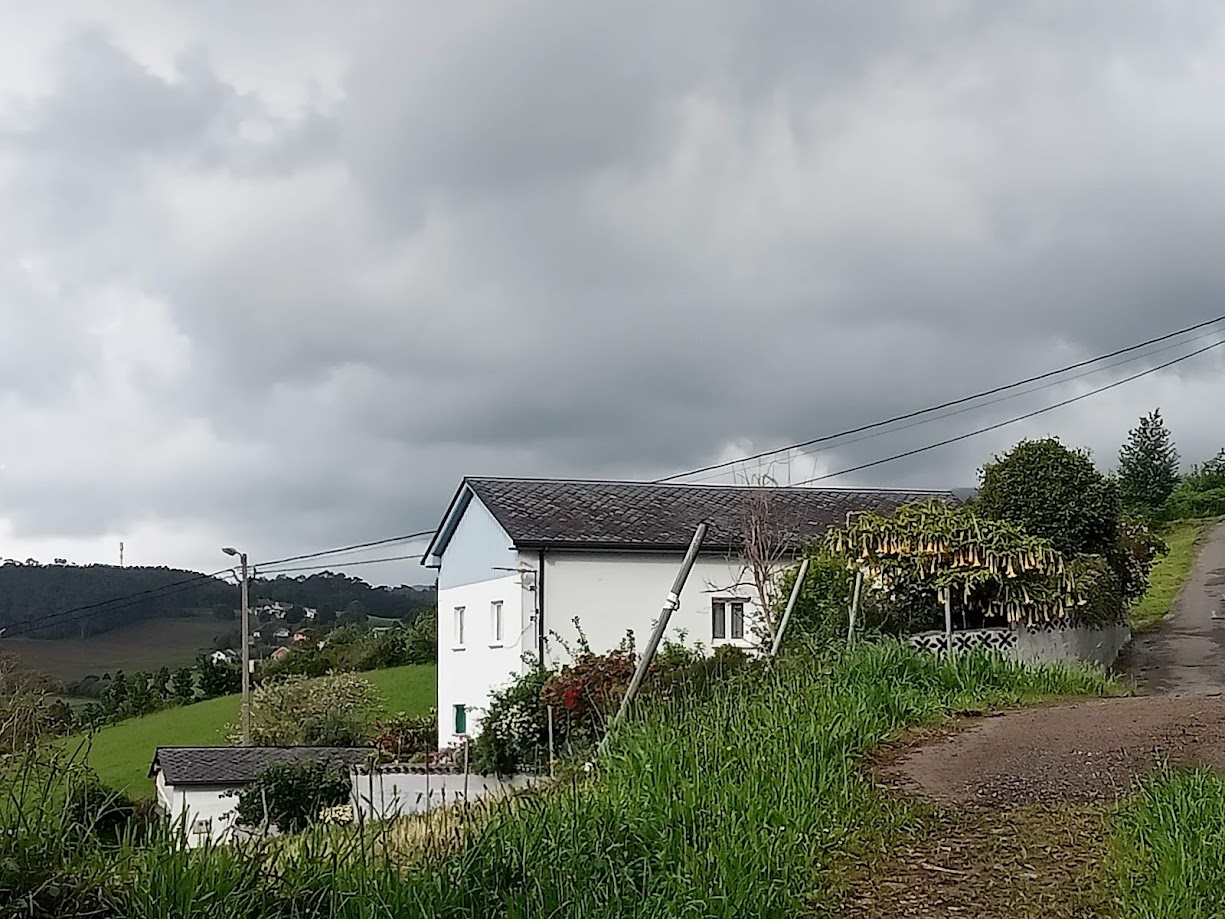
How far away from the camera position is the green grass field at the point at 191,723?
41.5 m

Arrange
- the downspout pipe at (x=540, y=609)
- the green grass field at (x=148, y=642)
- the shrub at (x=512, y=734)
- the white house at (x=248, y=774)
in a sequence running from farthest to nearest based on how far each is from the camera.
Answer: the green grass field at (x=148, y=642), the downspout pipe at (x=540, y=609), the shrub at (x=512, y=734), the white house at (x=248, y=774)

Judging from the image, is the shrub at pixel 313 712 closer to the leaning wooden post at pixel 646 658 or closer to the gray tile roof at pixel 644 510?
the gray tile roof at pixel 644 510

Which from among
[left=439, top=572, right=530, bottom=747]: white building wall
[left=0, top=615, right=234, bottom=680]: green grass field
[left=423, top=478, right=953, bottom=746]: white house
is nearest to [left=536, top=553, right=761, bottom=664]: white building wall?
[left=423, top=478, right=953, bottom=746]: white house

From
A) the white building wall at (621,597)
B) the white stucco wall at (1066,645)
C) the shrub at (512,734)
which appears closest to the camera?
the white stucco wall at (1066,645)

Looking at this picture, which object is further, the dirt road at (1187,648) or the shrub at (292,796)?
the dirt road at (1187,648)

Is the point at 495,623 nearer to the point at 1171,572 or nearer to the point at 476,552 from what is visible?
the point at 476,552

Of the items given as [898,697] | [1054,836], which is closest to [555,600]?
[898,697]

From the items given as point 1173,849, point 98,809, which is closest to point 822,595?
point 1173,849

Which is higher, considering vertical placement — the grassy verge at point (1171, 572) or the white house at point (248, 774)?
the grassy verge at point (1171, 572)

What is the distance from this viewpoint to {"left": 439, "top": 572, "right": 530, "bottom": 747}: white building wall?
26.5 metres

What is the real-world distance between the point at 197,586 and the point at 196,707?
7585mm

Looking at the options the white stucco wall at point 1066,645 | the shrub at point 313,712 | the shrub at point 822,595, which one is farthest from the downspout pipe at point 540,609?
the shrub at point 313,712

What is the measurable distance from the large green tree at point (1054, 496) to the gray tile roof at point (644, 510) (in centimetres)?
457

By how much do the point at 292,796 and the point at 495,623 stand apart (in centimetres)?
1589
